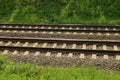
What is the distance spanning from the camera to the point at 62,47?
47.6 ft

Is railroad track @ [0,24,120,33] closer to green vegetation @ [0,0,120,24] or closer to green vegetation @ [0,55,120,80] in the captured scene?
green vegetation @ [0,0,120,24]

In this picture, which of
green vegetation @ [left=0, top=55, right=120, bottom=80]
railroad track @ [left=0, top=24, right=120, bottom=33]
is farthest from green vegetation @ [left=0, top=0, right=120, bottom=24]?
green vegetation @ [left=0, top=55, right=120, bottom=80]

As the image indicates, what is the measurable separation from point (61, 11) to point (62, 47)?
686 cm

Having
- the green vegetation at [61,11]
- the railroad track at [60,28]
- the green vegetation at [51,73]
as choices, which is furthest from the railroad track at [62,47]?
the green vegetation at [61,11]

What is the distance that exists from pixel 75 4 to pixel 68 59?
936 centimetres

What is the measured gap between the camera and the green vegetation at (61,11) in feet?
65.3

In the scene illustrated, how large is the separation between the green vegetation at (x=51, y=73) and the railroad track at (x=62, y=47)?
1807 mm

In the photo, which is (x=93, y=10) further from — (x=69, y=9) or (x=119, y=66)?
(x=119, y=66)

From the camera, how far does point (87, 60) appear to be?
1252 cm

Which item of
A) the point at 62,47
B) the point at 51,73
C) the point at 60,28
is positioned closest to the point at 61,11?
the point at 60,28

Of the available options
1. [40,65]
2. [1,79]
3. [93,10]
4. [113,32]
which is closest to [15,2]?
[93,10]

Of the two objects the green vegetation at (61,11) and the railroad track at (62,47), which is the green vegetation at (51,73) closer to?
the railroad track at (62,47)

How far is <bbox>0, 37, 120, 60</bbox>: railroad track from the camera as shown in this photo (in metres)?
13.3

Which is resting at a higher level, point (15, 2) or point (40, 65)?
point (15, 2)
